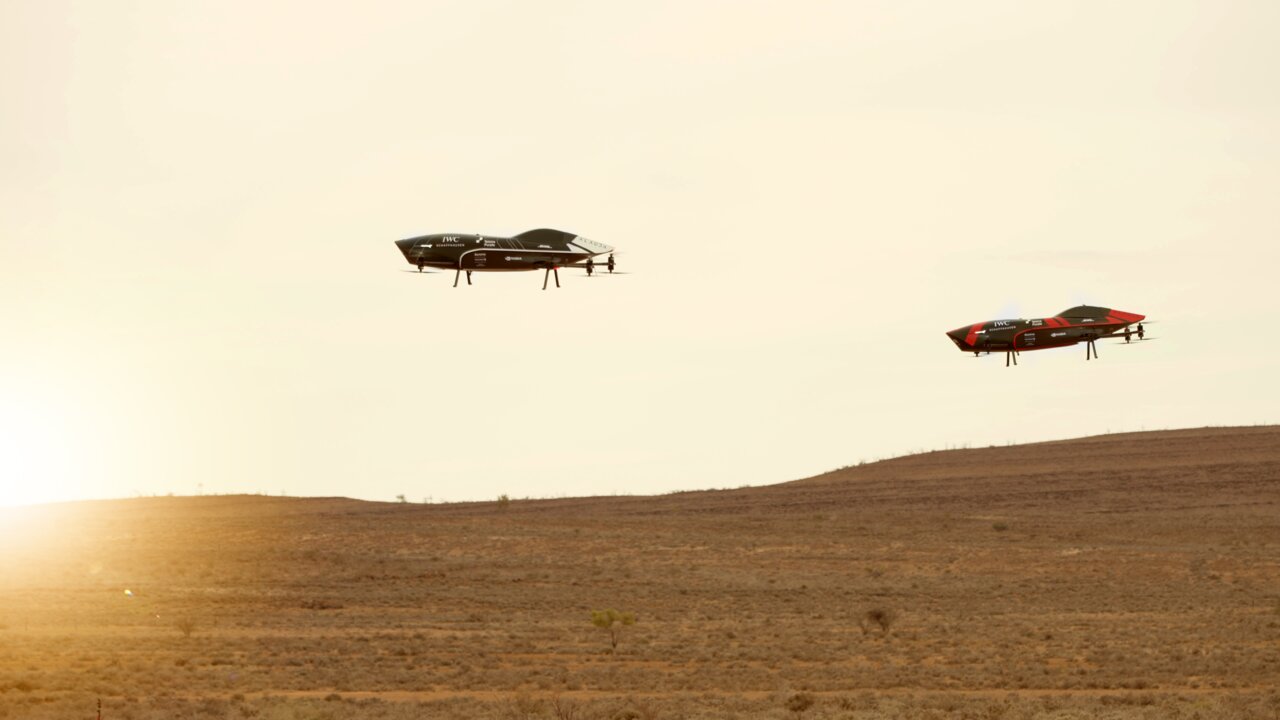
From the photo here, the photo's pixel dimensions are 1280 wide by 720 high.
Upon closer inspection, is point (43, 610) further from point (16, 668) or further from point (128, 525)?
point (128, 525)

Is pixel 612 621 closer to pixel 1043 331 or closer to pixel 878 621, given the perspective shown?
pixel 878 621

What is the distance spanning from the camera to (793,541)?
7838 centimetres

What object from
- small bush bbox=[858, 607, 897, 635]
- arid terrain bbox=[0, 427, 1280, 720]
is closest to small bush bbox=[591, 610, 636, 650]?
arid terrain bbox=[0, 427, 1280, 720]

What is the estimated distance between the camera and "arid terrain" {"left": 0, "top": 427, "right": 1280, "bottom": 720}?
43.6 meters

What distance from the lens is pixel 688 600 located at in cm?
6556

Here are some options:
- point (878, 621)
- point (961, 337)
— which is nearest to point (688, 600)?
point (878, 621)

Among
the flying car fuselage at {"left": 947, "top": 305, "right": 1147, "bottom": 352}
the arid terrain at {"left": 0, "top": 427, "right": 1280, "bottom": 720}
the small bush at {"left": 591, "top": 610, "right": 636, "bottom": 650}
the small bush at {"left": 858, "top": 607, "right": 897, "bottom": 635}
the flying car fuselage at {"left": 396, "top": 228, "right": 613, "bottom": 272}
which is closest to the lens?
the flying car fuselage at {"left": 396, "top": 228, "right": 613, "bottom": 272}

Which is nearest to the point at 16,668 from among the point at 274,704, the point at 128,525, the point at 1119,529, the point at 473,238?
the point at 274,704

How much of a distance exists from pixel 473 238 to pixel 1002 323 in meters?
22.2

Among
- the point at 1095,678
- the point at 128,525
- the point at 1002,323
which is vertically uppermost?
the point at 1002,323

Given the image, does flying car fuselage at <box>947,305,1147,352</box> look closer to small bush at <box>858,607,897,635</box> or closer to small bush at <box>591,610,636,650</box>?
small bush at <box>858,607,897,635</box>

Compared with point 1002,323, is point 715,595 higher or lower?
lower

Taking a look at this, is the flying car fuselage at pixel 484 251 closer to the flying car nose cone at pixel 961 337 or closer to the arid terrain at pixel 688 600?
the arid terrain at pixel 688 600

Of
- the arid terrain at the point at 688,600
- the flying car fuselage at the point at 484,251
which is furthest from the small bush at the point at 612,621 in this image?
the flying car fuselage at the point at 484,251
